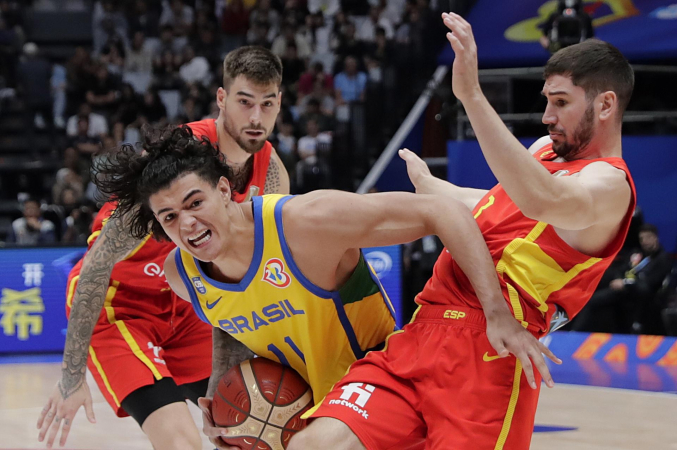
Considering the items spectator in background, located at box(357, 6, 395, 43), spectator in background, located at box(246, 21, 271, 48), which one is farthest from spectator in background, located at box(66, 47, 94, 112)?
spectator in background, located at box(357, 6, 395, 43)

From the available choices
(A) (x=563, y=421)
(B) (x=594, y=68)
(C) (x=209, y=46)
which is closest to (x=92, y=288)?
(B) (x=594, y=68)

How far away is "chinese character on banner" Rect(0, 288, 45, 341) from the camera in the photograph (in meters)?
9.76

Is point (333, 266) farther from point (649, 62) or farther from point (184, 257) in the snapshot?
point (649, 62)

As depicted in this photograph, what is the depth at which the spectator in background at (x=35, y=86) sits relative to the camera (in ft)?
45.1

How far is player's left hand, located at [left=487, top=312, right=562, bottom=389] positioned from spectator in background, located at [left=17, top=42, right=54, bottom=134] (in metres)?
11.9

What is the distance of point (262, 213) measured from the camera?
3357mm

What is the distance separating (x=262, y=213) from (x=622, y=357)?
6.40 meters

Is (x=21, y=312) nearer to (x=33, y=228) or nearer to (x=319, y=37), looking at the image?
(x=33, y=228)

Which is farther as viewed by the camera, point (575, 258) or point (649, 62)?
point (649, 62)

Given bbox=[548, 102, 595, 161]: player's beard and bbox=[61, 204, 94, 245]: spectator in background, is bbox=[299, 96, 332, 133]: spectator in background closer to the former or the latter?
bbox=[61, 204, 94, 245]: spectator in background

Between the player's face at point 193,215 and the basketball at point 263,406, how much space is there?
50 centimetres

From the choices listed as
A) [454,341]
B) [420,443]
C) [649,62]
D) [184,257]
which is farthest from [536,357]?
[649,62]

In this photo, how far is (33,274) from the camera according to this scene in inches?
387

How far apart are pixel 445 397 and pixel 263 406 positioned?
68 centimetres
